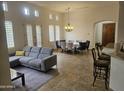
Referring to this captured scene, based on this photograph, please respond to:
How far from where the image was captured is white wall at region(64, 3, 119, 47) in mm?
8637

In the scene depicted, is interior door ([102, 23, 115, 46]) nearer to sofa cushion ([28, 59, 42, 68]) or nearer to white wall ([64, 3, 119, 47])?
white wall ([64, 3, 119, 47])

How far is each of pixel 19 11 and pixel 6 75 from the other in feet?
20.4

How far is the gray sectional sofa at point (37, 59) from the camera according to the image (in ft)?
15.6

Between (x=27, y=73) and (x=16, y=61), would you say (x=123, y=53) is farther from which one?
(x=16, y=61)

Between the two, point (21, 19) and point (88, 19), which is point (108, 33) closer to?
Result: point (88, 19)

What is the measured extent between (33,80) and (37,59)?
51.2 inches

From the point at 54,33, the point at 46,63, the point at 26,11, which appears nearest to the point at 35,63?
the point at 46,63

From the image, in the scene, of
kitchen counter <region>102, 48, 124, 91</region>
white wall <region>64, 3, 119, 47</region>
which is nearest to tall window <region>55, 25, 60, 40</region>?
white wall <region>64, 3, 119, 47</region>

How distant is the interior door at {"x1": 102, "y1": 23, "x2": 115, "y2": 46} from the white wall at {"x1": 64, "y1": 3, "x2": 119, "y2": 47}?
2.00 metres

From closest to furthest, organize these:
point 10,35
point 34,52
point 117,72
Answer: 1. point 117,72
2. point 34,52
3. point 10,35

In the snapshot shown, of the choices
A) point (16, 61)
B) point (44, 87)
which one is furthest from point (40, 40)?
point (44, 87)

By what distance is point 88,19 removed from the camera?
9586 mm

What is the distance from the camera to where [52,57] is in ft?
17.1

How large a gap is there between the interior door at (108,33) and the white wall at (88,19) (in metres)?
2.00
